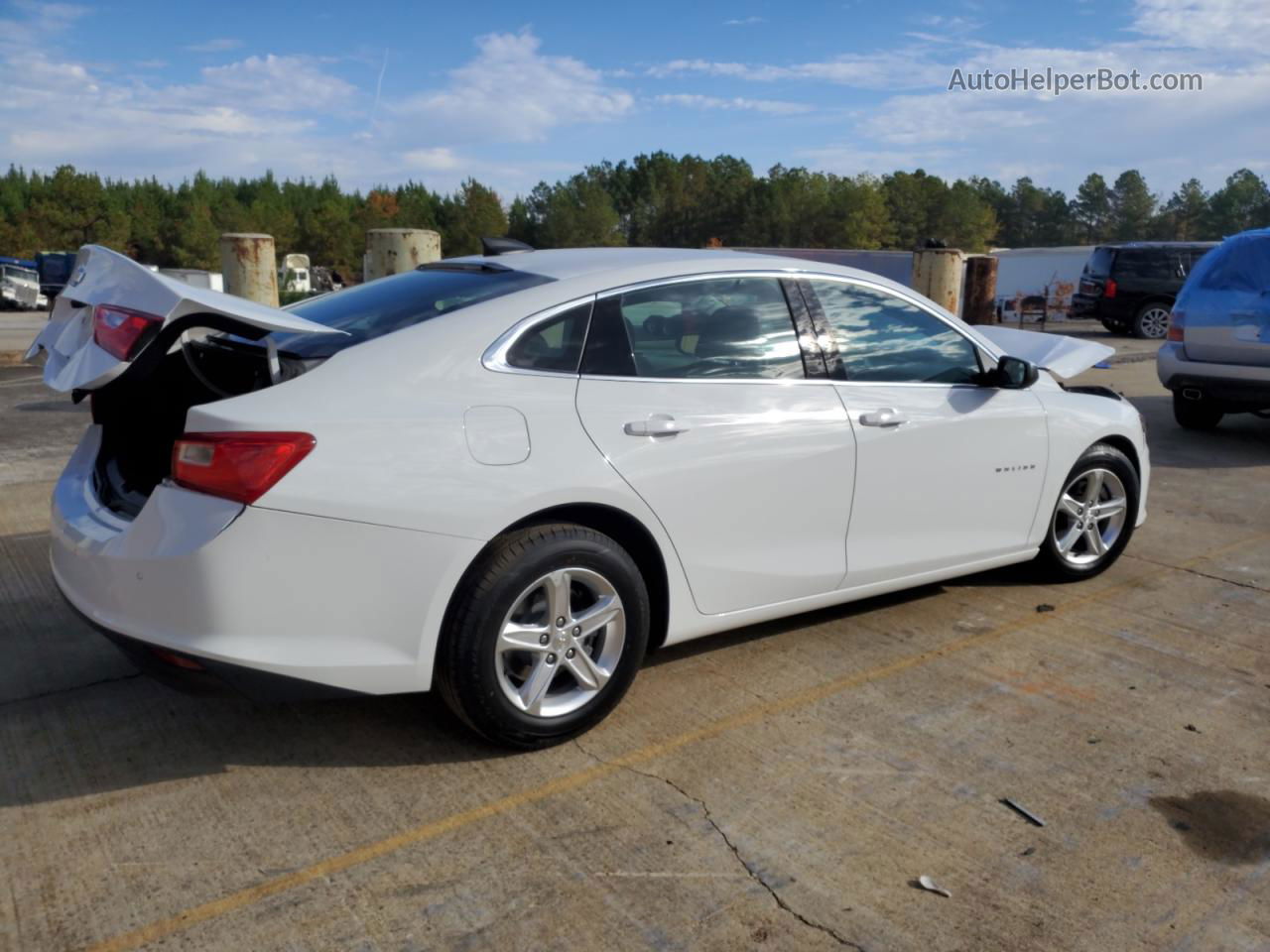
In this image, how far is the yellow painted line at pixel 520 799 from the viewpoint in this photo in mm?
2652

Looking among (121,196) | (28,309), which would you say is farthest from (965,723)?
(121,196)

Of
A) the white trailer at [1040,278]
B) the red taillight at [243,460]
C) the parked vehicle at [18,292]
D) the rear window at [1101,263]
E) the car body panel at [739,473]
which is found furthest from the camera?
the parked vehicle at [18,292]

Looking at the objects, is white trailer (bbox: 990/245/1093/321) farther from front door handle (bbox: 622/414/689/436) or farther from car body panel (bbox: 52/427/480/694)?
car body panel (bbox: 52/427/480/694)

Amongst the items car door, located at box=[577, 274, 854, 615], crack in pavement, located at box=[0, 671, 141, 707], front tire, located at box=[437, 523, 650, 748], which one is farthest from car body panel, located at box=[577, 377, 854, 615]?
crack in pavement, located at box=[0, 671, 141, 707]

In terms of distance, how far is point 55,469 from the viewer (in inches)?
295

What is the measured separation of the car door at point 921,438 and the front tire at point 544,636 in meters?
1.12

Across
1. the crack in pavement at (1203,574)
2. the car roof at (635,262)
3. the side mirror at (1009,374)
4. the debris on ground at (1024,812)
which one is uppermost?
the car roof at (635,262)

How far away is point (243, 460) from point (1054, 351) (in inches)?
158

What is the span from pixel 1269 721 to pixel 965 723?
107cm

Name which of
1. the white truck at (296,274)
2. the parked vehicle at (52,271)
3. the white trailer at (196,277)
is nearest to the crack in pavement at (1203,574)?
the white trailer at (196,277)

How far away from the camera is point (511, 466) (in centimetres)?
328

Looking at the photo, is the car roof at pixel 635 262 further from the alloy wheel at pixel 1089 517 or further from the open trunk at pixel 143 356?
the alloy wheel at pixel 1089 517

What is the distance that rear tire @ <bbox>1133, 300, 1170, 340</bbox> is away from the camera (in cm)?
2084

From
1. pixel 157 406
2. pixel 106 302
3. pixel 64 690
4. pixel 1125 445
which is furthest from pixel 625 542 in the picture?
pixel 1125 445
